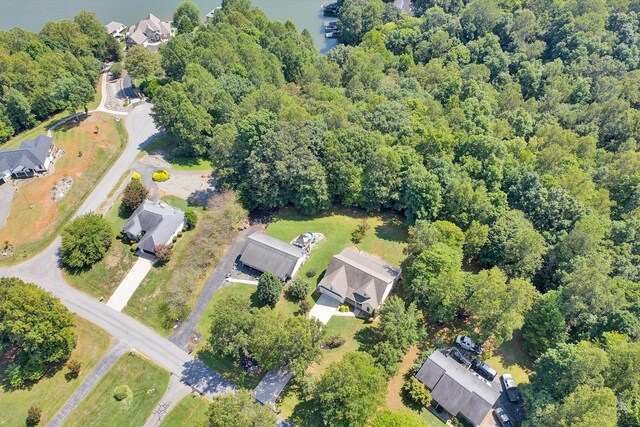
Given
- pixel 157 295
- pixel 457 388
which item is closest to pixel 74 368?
pixel 157 295

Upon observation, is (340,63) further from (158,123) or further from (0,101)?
(0,101)

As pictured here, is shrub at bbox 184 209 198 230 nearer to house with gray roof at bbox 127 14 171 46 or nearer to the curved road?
the curved road

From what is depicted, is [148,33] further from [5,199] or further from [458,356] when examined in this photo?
[458,356]

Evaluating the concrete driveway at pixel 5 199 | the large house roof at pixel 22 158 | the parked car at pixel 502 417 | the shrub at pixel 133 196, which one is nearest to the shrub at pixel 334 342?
the parked car at pixel 502 417

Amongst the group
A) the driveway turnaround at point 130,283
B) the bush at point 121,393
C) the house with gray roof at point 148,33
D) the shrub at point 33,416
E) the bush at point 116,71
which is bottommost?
the shrub at point 33,416

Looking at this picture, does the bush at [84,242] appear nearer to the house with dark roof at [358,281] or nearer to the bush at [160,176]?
the bush at [160,176]

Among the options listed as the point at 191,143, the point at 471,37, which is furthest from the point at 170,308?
the point at 471,37

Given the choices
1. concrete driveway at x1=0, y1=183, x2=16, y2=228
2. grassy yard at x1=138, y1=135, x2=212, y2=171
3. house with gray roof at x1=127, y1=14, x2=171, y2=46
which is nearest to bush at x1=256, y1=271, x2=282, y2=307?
grassy yard at x1=138, y1=135, x2=212, y2=171
